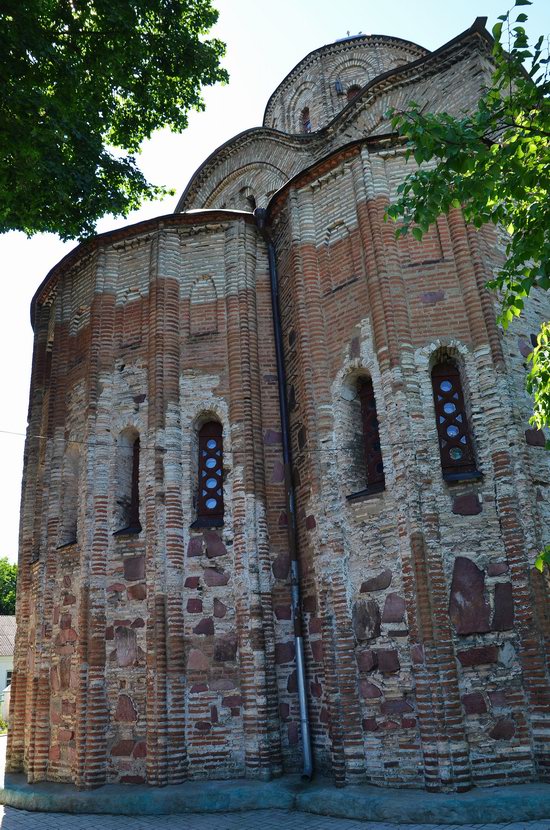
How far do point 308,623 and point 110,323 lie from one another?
5.93 m

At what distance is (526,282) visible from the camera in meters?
5.01

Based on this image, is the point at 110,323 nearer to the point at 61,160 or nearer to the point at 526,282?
the point at 61,160

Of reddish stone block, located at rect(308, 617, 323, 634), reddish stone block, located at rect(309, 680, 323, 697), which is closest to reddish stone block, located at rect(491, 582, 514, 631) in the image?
reddish stone block, located at rect(308, 617, 323, 634)

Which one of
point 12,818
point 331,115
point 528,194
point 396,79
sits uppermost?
point 331,115

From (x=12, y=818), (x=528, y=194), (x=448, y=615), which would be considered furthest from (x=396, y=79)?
(x=12, y=818)

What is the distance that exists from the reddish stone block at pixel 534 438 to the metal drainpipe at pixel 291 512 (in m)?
3.32

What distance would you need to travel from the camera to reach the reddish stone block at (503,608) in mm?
7340

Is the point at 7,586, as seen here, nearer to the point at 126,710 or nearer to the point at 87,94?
the point at 126,710

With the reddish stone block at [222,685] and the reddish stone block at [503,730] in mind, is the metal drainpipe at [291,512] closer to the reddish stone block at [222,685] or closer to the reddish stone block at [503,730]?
the reddish stone block at [222,685]

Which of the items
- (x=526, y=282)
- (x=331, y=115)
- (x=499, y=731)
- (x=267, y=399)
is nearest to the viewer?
(x=526, y=282)

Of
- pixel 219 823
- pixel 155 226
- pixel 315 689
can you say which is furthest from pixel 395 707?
pixel 155 226

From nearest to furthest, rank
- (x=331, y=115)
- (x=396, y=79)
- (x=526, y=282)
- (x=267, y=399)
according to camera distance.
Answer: (x=526, y=282), (x=267, y=399), (x=396, y=79), (x=331, y=115)

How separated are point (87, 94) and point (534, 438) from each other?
7.42 m

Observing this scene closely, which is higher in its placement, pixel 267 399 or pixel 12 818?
pixel 267 399
